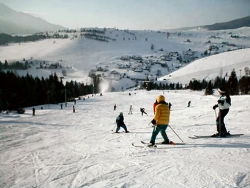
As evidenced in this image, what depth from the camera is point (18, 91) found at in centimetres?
6072

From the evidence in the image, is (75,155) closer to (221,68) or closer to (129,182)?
(129,182)

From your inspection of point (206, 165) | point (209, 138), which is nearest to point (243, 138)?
point (209, 138)

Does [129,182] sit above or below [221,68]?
below

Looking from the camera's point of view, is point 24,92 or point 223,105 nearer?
point 223,105

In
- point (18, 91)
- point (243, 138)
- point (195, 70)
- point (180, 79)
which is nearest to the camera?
point (243, 138)

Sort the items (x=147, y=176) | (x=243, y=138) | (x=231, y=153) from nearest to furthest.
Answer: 1. (x=147, y=176)
2. (x=231, y=153)
3. (x=243, y=138)

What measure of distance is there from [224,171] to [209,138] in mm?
4057

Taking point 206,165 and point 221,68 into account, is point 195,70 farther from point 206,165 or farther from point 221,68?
point 206,165

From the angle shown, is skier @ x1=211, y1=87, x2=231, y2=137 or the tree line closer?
skier @ x1=211, y1=87, x2=231, y2=137

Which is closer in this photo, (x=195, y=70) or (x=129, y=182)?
(x=129, y=182)

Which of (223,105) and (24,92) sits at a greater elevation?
(24,92)

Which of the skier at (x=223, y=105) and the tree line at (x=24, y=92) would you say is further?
the tree line at (x=24, y=92)

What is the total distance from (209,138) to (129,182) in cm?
561

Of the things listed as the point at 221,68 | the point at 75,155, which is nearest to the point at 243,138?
the point at 75,155
